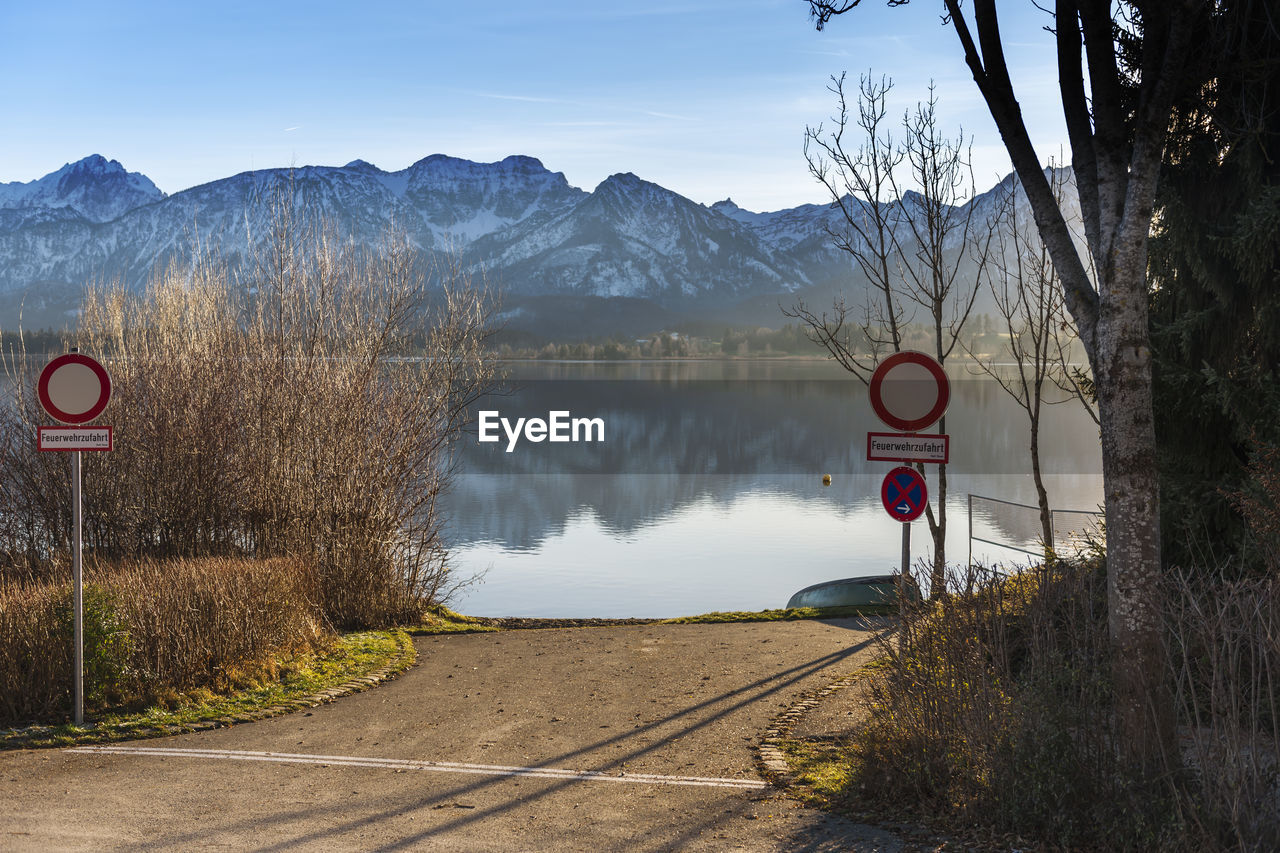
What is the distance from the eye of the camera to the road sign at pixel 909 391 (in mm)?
8422

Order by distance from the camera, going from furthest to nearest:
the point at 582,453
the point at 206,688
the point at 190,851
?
1. the point at 582,453
2. the point at 206,688
3. the point at 190,851

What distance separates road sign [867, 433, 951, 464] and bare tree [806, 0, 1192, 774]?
1650 mm

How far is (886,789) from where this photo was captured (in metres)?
7.07

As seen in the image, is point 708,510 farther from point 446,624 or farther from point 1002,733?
point 1002,733

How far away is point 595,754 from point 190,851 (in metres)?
3.45

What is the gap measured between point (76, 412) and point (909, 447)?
24.1 ft

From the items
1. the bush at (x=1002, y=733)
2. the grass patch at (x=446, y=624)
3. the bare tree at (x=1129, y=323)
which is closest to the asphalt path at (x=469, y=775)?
the bush at (x=1002, y=733)

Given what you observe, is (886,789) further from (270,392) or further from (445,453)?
(445,453)

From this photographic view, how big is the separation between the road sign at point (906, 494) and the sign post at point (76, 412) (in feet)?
22.8

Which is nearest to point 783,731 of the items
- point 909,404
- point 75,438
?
point 909,404

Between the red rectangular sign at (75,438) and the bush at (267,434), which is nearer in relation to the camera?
the red rectangular sign at (75,438)

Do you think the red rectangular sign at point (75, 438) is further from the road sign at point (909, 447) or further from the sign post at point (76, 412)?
the road sign at point (909, 447)

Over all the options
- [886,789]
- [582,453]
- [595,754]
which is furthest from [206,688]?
[582,453]

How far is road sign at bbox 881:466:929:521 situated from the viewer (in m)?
8.95
